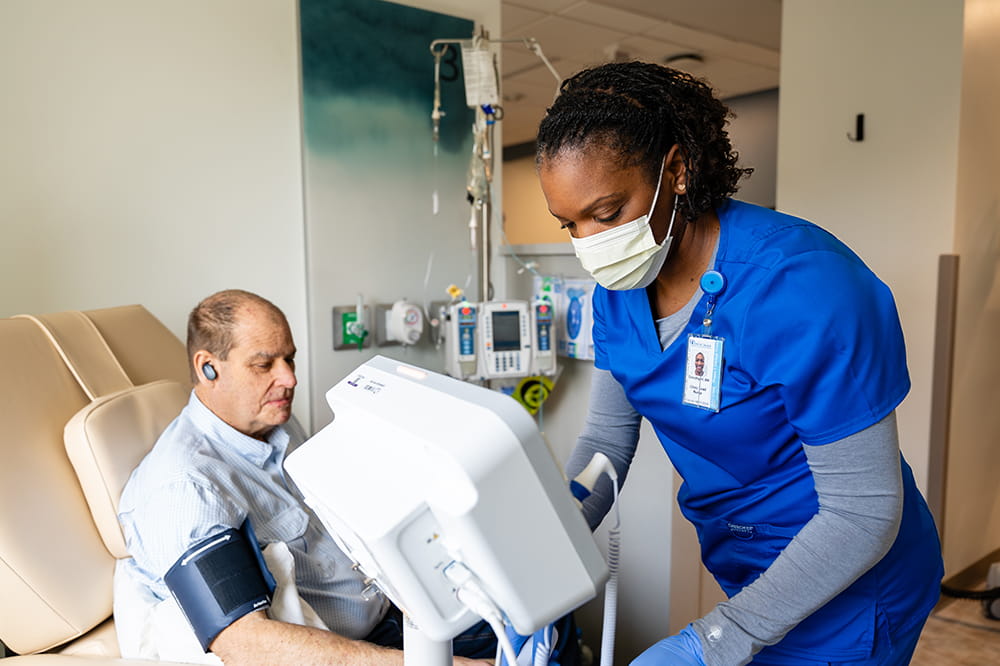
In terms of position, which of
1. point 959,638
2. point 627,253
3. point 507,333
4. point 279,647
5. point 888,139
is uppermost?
point 888,139

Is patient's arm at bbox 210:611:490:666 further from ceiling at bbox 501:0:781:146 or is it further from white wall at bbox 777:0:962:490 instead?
ceiling at bbox 501:0:781:146

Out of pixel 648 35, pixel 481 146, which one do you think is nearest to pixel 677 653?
pixel 481 146

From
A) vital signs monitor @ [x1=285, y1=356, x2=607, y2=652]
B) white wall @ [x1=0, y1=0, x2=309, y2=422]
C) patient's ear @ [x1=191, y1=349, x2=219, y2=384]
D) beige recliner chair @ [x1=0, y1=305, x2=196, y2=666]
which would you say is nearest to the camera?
vital signs monitor @ [x1=285, y1=356, x2=607, y2=652]

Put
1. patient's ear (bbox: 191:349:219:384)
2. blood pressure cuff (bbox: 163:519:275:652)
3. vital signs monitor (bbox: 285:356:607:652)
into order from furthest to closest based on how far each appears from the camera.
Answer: patient's ear (bbox: 191:349:219:384)
blood pressure cuff (bbox: 163:519:275:652)
vital signs monitor (bbox: 285:356:607:652)

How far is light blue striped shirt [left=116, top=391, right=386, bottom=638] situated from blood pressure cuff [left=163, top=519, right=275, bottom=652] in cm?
4

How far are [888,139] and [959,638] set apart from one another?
169 centimetres

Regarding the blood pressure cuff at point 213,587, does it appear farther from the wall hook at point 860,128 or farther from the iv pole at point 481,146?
the wall hook at point 860,128

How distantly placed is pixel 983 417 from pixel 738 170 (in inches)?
90.6

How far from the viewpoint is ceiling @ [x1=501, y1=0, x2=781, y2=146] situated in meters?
3.70

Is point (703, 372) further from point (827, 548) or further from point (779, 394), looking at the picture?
point (827, 548)

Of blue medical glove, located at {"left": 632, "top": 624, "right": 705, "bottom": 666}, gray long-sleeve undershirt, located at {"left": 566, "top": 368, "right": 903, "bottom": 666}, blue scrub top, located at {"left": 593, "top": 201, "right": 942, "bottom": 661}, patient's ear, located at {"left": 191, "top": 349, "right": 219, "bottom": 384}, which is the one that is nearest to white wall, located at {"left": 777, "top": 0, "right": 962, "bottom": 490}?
blue scrub top, located at {"left": 593, "top": 201, "right": 942, "bottom": 661}

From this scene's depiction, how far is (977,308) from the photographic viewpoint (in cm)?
255

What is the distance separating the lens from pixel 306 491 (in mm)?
737

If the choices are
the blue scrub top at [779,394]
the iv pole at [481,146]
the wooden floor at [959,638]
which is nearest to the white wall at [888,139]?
the wooden floor at [959,638]
